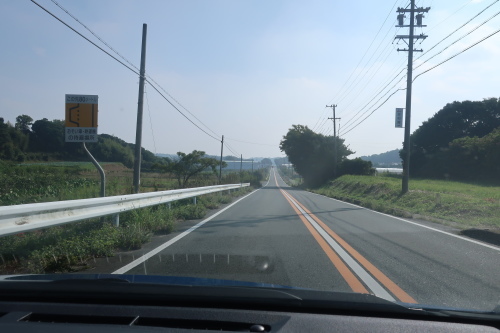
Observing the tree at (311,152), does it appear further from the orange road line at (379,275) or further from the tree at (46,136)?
the orange road line at (379,275)

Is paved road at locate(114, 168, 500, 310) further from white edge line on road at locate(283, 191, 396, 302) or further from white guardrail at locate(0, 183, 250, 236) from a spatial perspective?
white guardrail at locate(0, 183, 250, 236)

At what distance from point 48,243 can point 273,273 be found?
162 inches

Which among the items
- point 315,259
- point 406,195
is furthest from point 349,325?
point 406,195

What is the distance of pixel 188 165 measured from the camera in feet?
102

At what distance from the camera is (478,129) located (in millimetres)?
61625

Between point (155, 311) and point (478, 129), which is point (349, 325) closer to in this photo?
point (155, 311)

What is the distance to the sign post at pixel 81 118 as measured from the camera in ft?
32.2

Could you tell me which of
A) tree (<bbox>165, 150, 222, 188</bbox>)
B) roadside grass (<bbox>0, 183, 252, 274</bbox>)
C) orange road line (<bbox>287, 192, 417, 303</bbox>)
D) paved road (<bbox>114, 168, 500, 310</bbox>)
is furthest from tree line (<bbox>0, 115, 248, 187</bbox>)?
orange road line (<bbox>287, 192, 417, 303</bbox>)

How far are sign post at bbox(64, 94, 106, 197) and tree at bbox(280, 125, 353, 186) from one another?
2334 inches

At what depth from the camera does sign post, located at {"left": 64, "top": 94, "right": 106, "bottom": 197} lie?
981 cm

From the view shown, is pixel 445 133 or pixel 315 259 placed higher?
pixel 445 133

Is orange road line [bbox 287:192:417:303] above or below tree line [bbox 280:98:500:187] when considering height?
below

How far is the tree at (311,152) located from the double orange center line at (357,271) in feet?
191

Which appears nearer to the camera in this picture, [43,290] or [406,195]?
[43,290]
